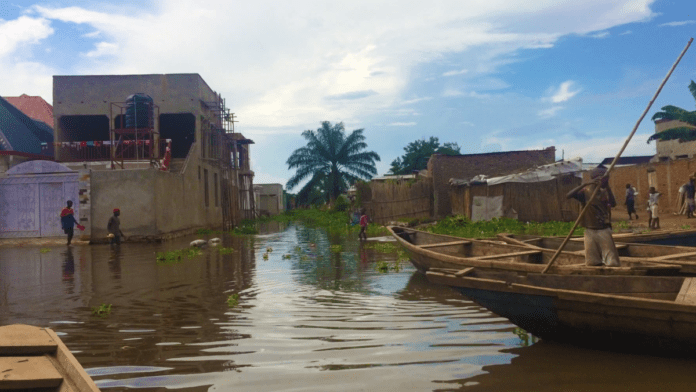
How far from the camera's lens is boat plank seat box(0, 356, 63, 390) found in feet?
9.87

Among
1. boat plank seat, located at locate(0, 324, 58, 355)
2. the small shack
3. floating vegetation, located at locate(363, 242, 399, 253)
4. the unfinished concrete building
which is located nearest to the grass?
the small shack

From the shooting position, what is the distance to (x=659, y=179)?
84.5 ft

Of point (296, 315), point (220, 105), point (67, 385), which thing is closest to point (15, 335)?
point (67, 385)

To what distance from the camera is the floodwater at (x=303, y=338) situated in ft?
16.0

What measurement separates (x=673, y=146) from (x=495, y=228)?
2924 centimetres

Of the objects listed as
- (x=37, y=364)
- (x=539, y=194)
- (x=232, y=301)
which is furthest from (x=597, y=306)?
(x=539, y=194)

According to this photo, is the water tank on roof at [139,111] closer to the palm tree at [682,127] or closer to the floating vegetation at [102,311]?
the floating vegetation at [102,311]

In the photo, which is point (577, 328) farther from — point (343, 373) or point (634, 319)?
point (343, 373)

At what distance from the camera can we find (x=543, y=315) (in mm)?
5625

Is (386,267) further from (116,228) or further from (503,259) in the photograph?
(116,228)

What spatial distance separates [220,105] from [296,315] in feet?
95.2

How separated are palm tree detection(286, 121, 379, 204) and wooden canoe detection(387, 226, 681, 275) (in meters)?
34.8

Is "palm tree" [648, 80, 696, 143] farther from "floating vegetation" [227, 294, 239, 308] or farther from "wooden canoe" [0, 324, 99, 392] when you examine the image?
"wooden canoe" [0, 324, 99, 392]

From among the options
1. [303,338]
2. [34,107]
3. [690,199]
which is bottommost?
[303,338]
